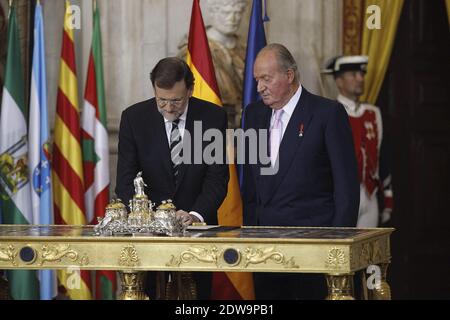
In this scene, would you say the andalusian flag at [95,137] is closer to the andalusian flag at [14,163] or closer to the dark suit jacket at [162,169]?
the andalusian flag at [14,163]

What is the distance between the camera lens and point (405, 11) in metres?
8.95

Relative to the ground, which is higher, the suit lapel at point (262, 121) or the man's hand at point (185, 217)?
the suit lapel at point (262, 121)

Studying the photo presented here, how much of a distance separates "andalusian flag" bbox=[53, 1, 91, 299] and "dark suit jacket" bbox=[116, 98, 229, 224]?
2.00 metres

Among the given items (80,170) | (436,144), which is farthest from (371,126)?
(80,170)

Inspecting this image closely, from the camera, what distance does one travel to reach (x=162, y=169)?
6059 millimetres

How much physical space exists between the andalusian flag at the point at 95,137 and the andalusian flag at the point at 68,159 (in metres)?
0.09

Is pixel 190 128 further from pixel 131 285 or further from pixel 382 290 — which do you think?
pixel 382 290

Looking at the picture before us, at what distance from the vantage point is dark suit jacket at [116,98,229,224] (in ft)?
19.9

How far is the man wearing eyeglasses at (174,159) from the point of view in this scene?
6.03 m

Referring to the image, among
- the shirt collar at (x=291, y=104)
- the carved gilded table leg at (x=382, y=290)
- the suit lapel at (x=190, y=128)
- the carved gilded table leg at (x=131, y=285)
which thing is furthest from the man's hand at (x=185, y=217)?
the carved gilded table leg at (x=382, y=290)

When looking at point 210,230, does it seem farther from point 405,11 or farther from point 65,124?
point 405,11

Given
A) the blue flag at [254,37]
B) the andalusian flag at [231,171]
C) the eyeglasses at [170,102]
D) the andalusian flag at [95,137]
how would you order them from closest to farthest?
1. the eyeglasses at [170,102]
2. the andalusian flag at [231,171]
3. the blue flag at [254,37]
4. the andalusian flag at [95,137]

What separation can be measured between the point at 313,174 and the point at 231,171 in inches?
74.7

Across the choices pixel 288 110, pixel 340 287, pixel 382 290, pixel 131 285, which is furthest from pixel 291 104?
pixel 131 285
